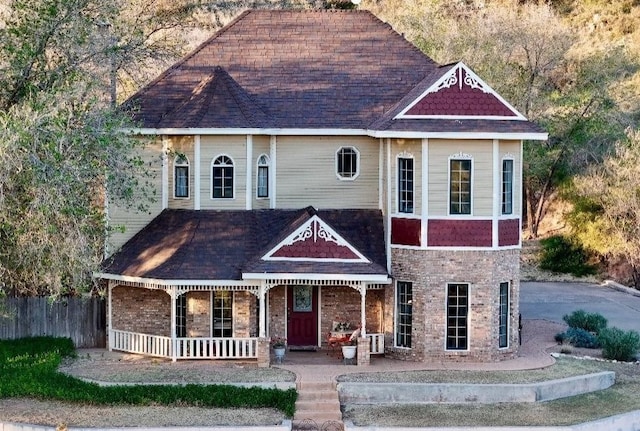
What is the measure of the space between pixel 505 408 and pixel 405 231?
5.45 m

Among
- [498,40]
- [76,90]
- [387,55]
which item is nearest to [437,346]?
[387,55]

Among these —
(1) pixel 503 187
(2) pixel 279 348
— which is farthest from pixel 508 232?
(2) pixel 279 348

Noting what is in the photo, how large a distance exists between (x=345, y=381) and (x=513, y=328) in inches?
208

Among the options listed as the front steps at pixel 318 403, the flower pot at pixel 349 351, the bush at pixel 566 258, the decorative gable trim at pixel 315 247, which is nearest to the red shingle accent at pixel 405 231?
the decorative gable trim at pixel 315 247

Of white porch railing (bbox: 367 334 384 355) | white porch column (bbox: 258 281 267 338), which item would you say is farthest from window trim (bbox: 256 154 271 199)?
white porch railing (bbox: 367 334 384 355)

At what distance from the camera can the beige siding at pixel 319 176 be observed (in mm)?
29906

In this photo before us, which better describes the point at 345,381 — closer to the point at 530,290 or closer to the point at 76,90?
the point at 76,90

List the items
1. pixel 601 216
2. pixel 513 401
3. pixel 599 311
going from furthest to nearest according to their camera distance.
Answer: pixel 601 216
pixel 599 311
pixel 513 401

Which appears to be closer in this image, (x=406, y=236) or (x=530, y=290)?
(x=406, y=236)

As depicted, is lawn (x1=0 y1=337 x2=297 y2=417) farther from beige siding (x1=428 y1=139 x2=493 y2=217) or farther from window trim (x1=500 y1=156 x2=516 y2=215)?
window trim (x1=500 y1=156 x2=516 y2=215)

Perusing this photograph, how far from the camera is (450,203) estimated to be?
91.4 feet

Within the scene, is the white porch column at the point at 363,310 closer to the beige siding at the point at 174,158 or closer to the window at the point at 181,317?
the window at the point at 181,317

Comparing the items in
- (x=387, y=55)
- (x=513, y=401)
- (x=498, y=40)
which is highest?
(x=498, y=40)

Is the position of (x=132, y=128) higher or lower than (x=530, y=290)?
higher
